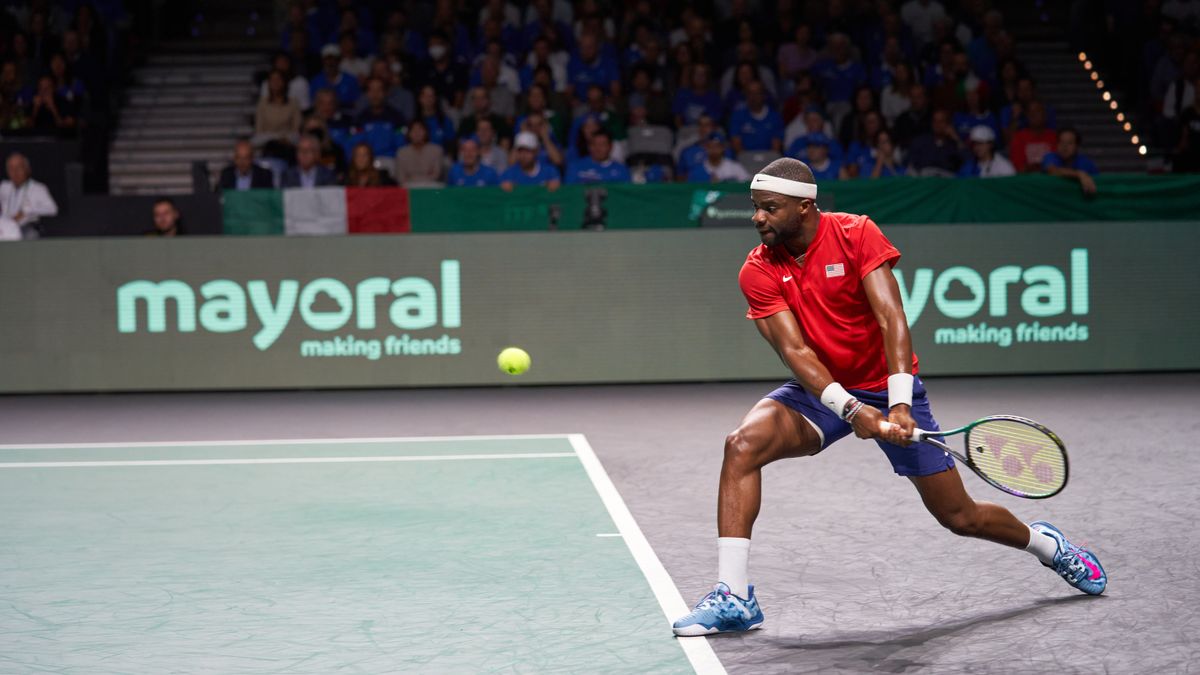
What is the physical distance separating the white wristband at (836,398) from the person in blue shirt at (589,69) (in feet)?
37.4

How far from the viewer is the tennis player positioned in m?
4.69

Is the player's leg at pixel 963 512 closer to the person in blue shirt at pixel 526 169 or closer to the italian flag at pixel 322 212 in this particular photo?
the italian flag at pixel 322 212

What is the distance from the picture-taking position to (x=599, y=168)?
13602mm

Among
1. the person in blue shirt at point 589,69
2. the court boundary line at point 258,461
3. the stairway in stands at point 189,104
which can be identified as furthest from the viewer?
the stairway in stands at point 189,104

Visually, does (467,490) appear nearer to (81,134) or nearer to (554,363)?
(554,363)

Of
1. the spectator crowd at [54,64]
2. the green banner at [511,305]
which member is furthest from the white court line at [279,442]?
the spectator crowd at [54,64]

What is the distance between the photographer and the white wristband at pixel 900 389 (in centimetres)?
457

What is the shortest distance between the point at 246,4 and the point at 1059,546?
1588 centimetres

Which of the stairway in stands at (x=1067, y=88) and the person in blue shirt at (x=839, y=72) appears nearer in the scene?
the person in blue shirt at (x=839, y=72)

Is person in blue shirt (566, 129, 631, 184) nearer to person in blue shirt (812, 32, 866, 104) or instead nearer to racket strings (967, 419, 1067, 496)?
person in blue shirt (812, 32, 866, 104)

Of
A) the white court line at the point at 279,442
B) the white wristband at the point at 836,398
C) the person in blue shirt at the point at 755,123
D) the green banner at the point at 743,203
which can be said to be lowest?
the white court line at the point at 279,442

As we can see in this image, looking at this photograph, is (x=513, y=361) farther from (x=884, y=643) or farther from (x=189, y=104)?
(x=189, y=104)

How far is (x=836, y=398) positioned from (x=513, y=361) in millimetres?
6782

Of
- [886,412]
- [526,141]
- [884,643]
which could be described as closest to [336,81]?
[526,141]
